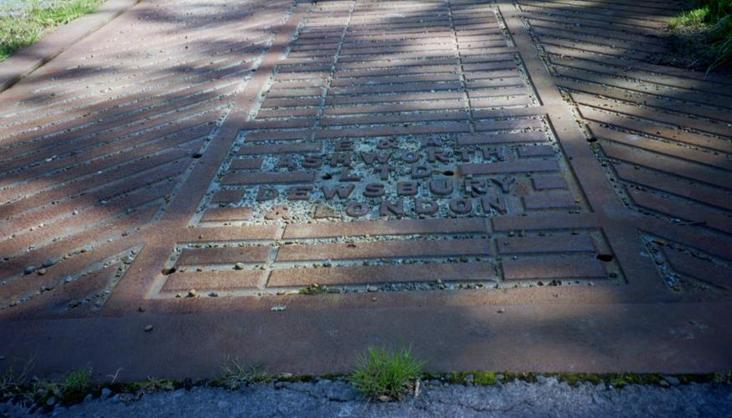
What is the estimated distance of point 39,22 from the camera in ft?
18.2

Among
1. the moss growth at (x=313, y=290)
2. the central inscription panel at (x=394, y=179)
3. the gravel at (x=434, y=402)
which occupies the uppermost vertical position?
the central inscription panel at (x=394, y=179)

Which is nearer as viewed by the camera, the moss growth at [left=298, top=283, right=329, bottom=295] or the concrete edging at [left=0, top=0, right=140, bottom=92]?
the moss growth at [left=298, top=283, right=329, bottom=295]

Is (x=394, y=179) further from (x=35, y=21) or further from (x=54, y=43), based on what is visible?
(x=35, y=21)

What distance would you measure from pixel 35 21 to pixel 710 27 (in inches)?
239

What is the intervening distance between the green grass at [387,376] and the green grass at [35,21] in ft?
15.2

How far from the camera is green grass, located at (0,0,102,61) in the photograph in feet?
16.5

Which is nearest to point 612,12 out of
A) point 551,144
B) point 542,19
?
point 542,19

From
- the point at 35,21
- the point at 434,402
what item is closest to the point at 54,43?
the point at 35,21

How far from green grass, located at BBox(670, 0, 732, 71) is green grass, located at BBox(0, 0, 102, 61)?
5.50 meters

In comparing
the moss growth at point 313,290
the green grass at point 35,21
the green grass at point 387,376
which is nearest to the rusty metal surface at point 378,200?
the moss growth at point 313,290

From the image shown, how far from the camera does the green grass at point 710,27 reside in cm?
379

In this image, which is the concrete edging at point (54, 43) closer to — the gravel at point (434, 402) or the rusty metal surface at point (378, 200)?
the rusty metal surface at point (378, 200)

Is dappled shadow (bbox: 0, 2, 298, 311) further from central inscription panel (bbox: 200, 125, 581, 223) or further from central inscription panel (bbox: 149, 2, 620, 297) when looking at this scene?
central inscription panel (bbox: 200, 125, 581, 223)

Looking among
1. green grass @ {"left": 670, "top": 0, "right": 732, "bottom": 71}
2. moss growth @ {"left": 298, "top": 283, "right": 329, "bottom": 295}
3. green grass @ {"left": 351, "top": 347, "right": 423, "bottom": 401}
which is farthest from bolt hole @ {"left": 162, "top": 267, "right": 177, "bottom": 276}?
green grass @ {"left": 670, "top": 0, "right": 732, "bottom": 71}
